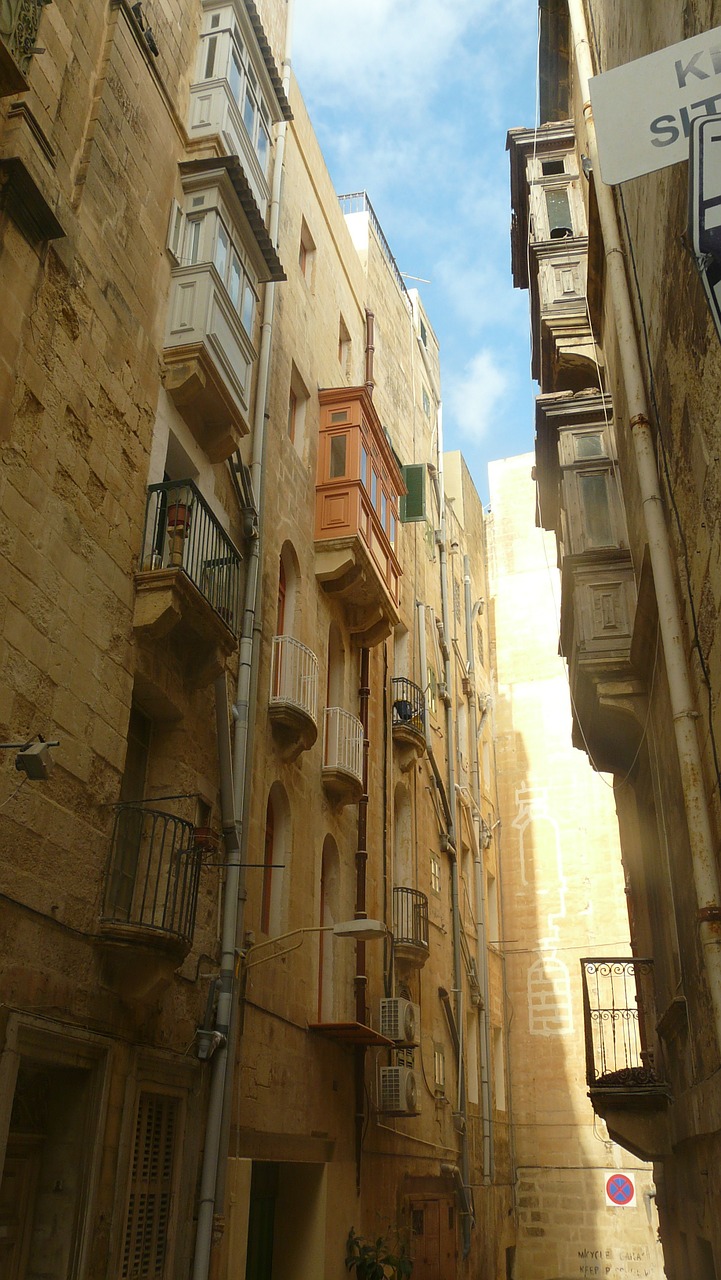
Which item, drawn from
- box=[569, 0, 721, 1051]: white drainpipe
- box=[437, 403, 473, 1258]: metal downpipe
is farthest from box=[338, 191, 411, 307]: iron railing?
box=[569, 0, 721, 1051]: white drainpipe

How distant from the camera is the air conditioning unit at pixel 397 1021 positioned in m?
15.2

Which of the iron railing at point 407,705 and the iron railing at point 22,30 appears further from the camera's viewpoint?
the iron railing at point 407,705

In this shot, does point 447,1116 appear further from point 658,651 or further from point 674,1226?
point 658,651

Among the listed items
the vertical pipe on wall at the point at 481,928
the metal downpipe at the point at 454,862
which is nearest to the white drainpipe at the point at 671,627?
the metal downpipe at the point at 454,862

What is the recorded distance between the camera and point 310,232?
18.2 meters

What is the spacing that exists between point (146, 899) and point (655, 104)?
7323 millimetres

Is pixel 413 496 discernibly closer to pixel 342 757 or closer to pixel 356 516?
pixel 356 516

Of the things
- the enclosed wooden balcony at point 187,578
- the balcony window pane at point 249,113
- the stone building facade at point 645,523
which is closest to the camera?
the stone building facade at point 645,523

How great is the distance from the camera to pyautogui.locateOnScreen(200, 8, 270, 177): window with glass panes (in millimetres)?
13164

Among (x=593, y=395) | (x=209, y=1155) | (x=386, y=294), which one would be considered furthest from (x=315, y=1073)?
(x=386, y=294)

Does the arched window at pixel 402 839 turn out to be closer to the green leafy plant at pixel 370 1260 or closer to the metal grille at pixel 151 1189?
the green leafy plant at pixel 370 1260

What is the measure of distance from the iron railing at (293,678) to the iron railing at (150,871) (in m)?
3.55

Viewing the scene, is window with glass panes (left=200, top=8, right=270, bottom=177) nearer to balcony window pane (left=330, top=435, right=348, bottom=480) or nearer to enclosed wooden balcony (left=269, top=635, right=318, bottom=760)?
balcony window pane (left=330, top=435, right=348, bottom=480)

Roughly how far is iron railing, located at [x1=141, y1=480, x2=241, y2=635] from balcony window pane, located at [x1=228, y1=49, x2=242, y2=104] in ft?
20.2
